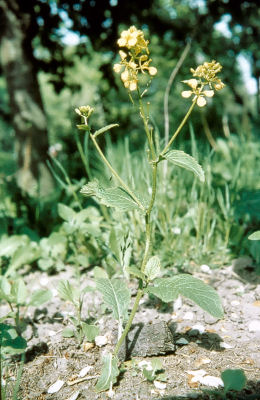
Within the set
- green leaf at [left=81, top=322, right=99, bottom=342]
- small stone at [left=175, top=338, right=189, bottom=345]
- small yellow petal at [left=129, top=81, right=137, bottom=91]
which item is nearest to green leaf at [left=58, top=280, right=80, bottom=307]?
green leaf at [left=81, top=322, right=99, bottom=342]

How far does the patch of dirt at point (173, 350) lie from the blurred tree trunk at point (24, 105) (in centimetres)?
127

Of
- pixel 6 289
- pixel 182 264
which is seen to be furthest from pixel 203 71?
pixel 6 289

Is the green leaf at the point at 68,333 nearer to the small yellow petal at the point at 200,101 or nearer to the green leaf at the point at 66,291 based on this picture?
the green leaf at the point at 66,291

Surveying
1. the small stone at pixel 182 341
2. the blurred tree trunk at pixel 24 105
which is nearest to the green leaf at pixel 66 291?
the small stone at pixel 182 341

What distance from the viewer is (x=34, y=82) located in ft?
9.00

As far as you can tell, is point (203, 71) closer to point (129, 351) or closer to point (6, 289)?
point (129, 351)

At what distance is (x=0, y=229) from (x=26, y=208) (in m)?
0.31

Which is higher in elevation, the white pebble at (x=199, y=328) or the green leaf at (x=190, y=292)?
the green leaf at (x=190, y=292)

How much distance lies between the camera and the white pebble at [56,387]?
1.10 meters

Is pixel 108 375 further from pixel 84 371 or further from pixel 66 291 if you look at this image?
pixel 66 291

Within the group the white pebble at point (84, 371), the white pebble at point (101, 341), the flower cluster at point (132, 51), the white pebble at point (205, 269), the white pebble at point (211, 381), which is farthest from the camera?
the white pebble at point (205, 269)

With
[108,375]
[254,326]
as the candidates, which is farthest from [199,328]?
[108,375]

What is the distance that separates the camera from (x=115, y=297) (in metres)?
1.11

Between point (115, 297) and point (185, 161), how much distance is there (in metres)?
0.49
